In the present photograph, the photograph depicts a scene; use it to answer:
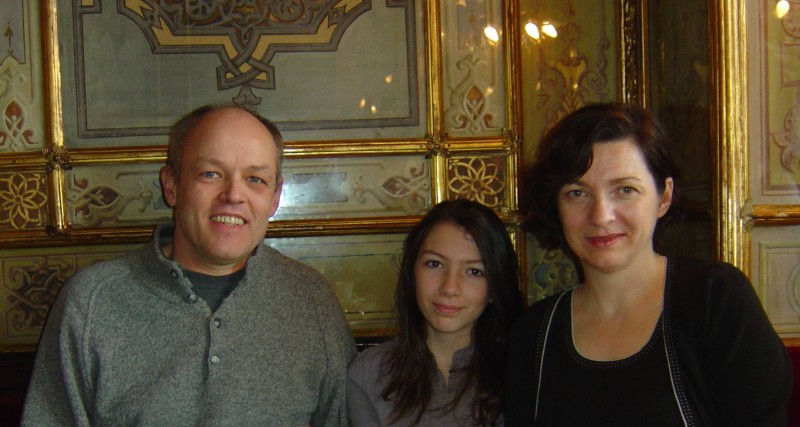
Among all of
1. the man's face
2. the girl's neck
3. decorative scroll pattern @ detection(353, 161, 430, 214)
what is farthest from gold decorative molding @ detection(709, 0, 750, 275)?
the man's face

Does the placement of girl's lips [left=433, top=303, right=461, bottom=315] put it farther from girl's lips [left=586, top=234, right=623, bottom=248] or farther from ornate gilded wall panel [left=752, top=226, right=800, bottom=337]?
ornate gilded wall panel [left=752, top=226, right=800, bottom=337]

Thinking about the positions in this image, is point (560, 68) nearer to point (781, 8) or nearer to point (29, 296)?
point (781, 8)

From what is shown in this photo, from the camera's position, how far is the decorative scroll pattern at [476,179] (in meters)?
2.68

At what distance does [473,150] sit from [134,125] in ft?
3.93

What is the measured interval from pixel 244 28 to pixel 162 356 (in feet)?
4.14

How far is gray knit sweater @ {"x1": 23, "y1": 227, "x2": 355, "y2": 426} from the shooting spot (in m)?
1.86

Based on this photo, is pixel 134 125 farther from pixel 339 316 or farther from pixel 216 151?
pixel 339 316

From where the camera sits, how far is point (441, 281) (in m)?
2.00

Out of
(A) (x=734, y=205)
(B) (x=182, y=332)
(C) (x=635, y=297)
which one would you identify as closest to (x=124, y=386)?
(B) (x=182, y=332)

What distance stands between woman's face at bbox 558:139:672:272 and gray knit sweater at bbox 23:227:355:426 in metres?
0.84

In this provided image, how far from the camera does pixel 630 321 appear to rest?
5.41 feet

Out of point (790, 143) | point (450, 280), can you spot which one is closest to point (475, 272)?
point (450, 280)

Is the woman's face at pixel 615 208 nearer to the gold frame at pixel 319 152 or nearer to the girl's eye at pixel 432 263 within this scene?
the girl's eye at pixel 432 263

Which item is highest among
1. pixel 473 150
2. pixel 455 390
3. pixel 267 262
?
pixel 473 150
